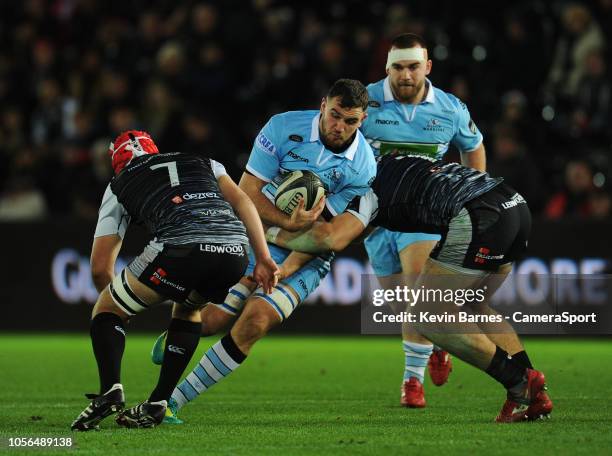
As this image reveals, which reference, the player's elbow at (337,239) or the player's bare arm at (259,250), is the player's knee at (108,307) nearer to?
the player's bare arm at (259,250)

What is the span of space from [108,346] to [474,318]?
218cm

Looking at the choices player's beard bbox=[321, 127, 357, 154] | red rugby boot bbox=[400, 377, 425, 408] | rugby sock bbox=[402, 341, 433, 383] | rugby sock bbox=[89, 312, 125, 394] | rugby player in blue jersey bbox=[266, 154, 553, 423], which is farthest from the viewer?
rugby sock bbox=[402, 341, 433, 383]

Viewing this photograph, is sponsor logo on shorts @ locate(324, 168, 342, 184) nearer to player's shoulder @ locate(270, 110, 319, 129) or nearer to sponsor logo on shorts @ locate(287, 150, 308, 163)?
sponsor logo on shorts @ locate(287, 150, 308, 163)

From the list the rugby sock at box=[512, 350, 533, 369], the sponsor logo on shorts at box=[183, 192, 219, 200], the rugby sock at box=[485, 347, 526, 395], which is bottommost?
the rugby sock at box=[512, 350, 533, 369]

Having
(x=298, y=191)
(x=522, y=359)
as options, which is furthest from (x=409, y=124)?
(x=522, y=359)

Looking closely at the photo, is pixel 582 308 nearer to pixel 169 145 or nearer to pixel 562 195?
pixel 562 195

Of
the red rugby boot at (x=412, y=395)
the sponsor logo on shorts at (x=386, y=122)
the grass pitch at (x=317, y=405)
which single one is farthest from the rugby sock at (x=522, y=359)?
the sponsor logo on shorts at (x=386, y=122)

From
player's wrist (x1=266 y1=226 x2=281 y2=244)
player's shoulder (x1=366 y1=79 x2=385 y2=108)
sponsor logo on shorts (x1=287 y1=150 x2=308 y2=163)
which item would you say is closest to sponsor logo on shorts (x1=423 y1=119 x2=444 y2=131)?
player's shoulder (x1=366 y1=79 x2=385 y2=108)

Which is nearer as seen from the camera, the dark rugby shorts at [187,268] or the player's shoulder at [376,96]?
the dark rugby shorts at [187,268]

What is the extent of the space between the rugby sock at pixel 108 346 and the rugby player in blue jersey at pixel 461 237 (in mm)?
1480

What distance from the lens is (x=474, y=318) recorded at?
24.6 ft

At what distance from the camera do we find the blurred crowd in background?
571 inches

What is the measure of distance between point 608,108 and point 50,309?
675 centimetres

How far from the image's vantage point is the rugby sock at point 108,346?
6742 millimetres
